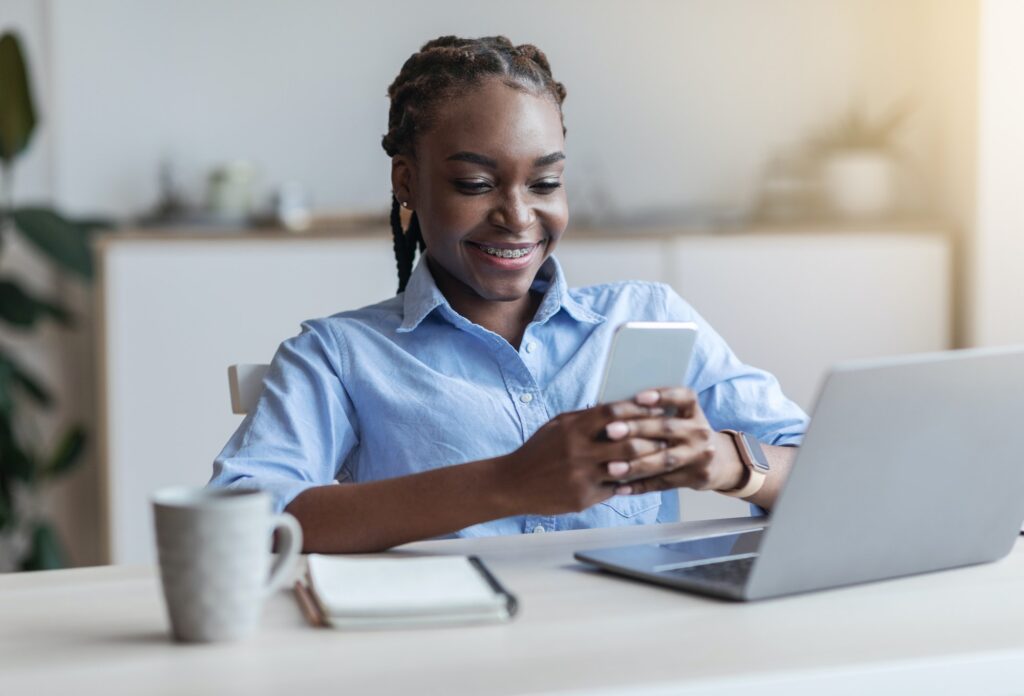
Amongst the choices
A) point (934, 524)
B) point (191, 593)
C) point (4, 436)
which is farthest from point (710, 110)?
point (191, 593)

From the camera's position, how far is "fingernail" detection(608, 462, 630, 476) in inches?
42.6

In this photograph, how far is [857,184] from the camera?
11.9ft

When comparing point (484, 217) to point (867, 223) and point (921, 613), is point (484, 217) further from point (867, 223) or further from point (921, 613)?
point (867, 223)

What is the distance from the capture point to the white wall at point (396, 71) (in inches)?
137

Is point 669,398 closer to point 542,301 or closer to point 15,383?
point 542,301

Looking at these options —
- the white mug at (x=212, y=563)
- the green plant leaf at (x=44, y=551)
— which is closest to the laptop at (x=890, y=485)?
the white mug at (x=212, y=563)

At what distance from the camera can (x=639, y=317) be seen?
63.1 inches

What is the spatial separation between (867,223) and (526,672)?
302cm

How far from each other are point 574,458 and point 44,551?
8.16 ft

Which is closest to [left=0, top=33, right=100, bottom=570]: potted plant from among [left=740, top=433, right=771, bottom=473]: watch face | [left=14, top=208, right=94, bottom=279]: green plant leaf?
[left=14, top=208, right=94, bottom=279]: green plant leaf

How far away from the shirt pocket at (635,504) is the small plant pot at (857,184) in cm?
232

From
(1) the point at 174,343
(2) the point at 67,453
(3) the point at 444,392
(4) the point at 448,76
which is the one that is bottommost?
(2) the point at 67,453

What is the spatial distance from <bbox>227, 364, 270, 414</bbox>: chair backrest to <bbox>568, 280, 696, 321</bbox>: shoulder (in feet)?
1.35

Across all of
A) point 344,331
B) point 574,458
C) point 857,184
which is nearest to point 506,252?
point 344,331
